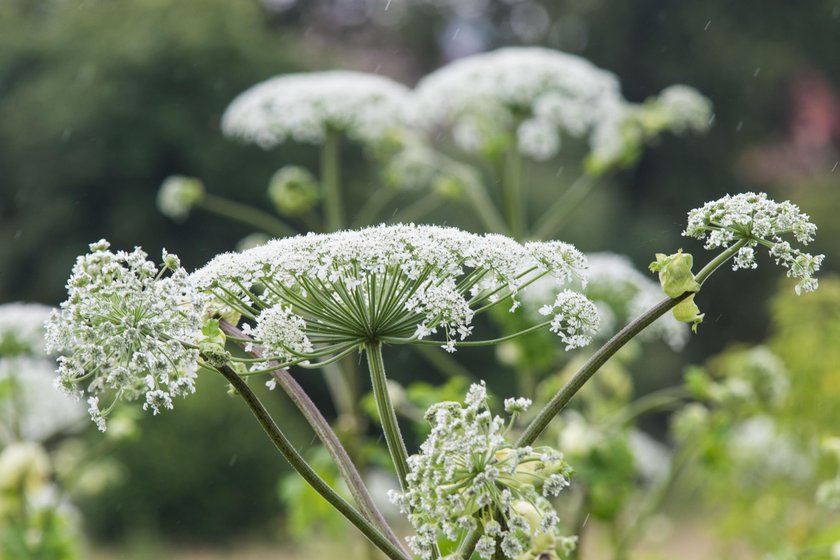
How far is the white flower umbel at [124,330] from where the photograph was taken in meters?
1.65

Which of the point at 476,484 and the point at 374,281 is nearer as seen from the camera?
the point at 476,484

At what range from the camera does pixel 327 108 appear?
206 inches

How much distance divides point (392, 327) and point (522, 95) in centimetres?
352

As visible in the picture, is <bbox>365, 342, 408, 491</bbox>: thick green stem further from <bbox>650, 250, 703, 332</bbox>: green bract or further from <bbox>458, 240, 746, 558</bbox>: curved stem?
<bbox>650, 250, 703, 332</bbox>: green bract

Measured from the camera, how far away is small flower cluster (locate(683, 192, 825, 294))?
1.79 m

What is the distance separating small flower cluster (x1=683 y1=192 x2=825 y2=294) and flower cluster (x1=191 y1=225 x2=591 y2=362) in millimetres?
229

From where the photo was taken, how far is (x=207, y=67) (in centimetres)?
1789

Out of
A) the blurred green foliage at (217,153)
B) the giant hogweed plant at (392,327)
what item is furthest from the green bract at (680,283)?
the blurred green foliage at (217,153)

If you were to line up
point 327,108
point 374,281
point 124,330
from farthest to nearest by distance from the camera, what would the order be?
1. point 327,108
2. point 374,281
3. point 124,330

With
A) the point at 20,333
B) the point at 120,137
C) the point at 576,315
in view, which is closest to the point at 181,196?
the point at 20,333

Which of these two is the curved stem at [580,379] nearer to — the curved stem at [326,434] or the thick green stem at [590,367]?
the thick green stem at [590,367]

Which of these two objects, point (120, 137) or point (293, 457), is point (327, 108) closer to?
point (293, 457)

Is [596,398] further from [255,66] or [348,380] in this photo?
[255,66]

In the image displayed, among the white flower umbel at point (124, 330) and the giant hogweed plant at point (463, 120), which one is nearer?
the white flower umbel at point (124, 330)
